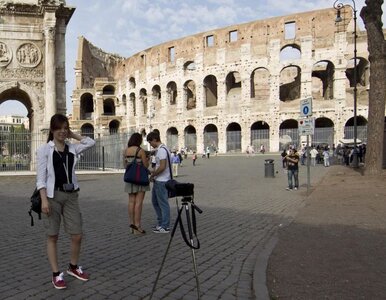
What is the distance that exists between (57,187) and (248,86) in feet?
138

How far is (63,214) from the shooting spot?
13.4 ft

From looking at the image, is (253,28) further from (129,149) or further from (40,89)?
(129,149)

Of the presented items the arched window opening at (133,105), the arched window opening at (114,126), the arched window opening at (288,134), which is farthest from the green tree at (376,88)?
the arched window opening at (114,126)

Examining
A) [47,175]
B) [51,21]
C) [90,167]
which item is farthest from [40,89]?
[47,175]

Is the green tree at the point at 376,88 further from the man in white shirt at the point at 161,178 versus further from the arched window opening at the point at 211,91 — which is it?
the arched window opening at the point at 211,91

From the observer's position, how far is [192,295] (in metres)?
3.89

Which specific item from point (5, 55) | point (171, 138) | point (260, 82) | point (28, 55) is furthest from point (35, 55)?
point (260, 82)

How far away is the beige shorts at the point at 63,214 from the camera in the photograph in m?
4.00

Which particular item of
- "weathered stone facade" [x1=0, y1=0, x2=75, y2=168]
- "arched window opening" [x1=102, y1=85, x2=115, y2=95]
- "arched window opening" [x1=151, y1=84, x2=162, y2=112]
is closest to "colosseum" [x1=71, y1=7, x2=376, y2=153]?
"arched window opening" [x1=151, y1=84, x2=162, y2=112]

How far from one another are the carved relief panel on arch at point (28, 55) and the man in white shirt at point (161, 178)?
1534 centimetres

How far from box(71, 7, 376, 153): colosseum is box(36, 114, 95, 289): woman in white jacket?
36.2 meters

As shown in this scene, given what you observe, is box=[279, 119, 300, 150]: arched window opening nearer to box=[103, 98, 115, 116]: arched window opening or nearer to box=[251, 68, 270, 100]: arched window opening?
box=[251, 68, 270, 100]: arched window opening

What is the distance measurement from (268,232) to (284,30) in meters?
39.6

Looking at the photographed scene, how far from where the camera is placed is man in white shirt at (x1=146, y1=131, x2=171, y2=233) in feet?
22.0
